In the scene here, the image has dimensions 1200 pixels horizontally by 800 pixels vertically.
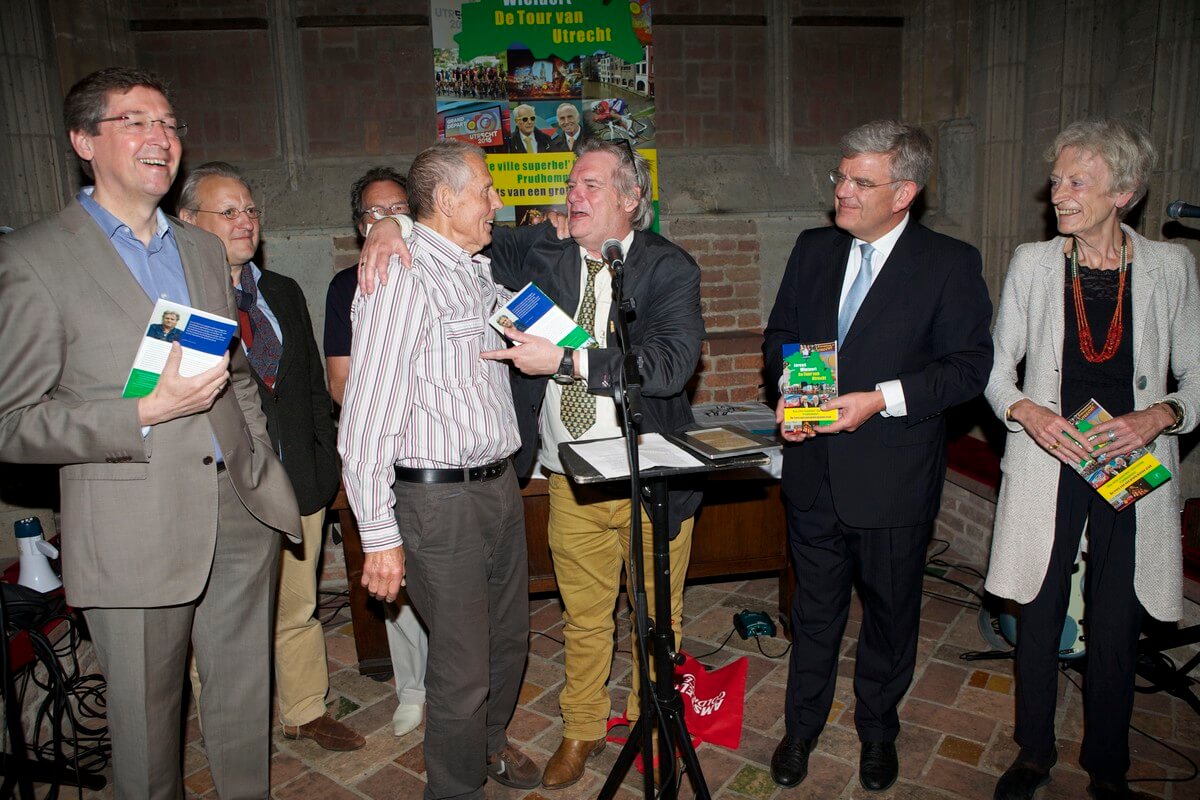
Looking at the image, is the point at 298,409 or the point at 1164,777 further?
the point at 298,409

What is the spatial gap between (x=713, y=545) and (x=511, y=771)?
1571mm

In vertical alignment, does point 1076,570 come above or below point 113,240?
below

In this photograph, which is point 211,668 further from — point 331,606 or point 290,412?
point 331,606

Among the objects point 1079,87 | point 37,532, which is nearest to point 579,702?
point 37,532

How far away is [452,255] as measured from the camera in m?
2.46

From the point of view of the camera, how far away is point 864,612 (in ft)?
9.55

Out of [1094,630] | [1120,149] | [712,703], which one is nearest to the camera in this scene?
[1120,149]

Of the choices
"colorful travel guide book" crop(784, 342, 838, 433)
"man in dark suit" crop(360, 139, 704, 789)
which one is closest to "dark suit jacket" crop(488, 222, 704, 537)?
"man in dark suit" crop(360, 139, 704, 789)

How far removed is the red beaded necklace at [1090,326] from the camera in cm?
263

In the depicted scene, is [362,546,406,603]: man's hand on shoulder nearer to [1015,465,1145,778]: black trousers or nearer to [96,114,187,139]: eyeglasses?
[96,114,187,139]: eyeglasses

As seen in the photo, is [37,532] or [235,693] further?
[37,532]

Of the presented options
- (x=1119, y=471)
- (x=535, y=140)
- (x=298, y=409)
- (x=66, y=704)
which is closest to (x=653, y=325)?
(x=298, y=409)

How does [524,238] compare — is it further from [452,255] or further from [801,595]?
[801,595]

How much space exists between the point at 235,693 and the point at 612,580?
136cm
